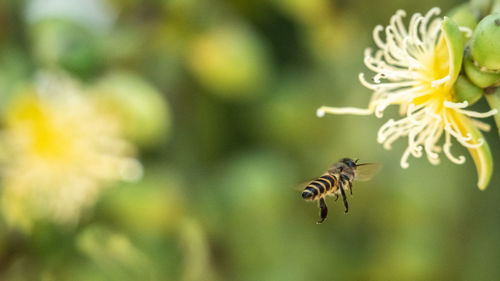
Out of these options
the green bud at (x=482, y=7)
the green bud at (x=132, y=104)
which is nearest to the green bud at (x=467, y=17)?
the green bud at (x=482, y=7)

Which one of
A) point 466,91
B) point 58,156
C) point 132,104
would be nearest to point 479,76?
point 466,91

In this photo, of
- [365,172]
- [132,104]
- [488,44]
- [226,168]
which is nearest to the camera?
[488,44]

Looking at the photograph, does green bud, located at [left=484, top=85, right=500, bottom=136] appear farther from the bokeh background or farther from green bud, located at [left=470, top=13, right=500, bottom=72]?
the bokeh background

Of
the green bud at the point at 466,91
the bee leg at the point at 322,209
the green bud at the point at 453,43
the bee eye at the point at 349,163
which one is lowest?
the bee leg at the point at 322,209

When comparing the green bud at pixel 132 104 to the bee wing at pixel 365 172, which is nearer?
the bee wing at pixel 365 172

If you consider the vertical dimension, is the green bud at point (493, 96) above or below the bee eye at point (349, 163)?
below

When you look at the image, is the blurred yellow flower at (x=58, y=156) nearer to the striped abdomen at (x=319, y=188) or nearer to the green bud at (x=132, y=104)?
the green bud at (x=132, y=104)

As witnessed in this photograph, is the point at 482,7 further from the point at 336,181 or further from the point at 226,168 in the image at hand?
the point at 226,168

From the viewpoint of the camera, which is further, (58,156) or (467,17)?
(58,156)
